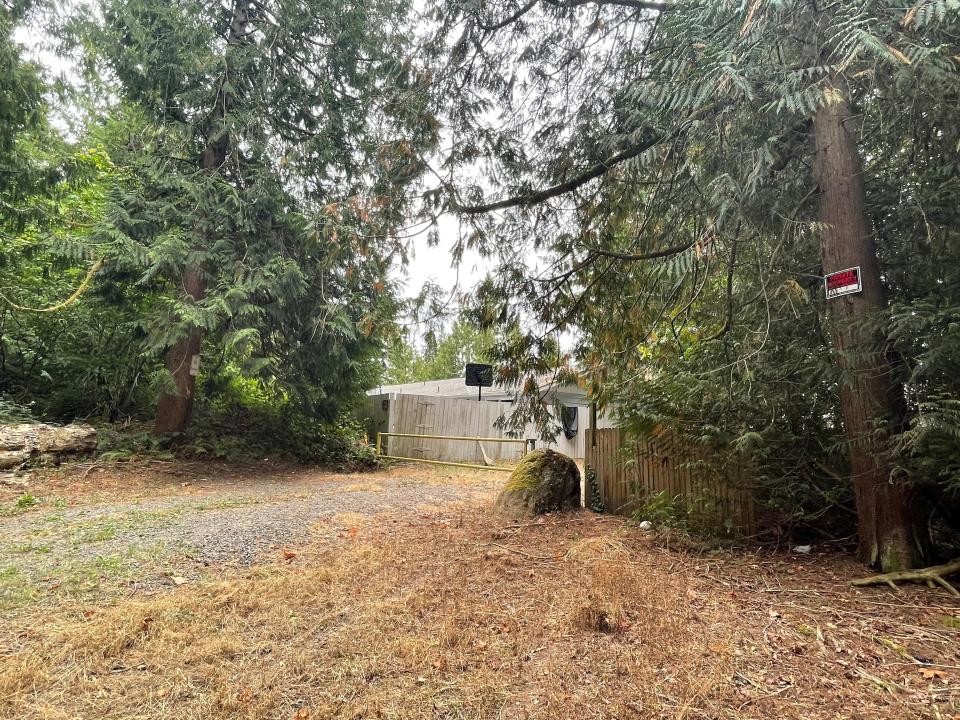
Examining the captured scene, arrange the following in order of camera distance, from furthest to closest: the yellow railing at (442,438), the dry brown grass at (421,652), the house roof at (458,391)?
the house roof at (458,391) → the yellow railing at (442,438) → the dry brown grass at (421,652)

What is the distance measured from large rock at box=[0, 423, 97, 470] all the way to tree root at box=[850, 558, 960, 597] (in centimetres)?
900

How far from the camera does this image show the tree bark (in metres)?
8.82

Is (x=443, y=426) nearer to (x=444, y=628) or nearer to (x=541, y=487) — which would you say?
(x=541, y=487)

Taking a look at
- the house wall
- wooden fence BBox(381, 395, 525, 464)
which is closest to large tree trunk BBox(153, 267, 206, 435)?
the house wall

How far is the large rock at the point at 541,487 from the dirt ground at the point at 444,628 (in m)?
0.82

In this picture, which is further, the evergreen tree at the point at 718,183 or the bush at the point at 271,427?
the bush at the point at 271,427

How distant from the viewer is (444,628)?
106 inches

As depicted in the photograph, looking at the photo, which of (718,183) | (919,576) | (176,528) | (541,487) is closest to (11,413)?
(176,528)

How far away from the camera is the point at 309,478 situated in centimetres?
866

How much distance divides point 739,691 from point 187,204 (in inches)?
380

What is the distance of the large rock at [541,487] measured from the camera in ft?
18.3

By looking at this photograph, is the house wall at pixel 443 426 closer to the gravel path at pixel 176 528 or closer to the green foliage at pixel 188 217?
the green foliage at pixel 188 217

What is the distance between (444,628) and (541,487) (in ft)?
10.2

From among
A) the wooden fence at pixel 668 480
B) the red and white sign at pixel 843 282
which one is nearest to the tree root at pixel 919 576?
Answer: the wooden fence at pixel 668 480
